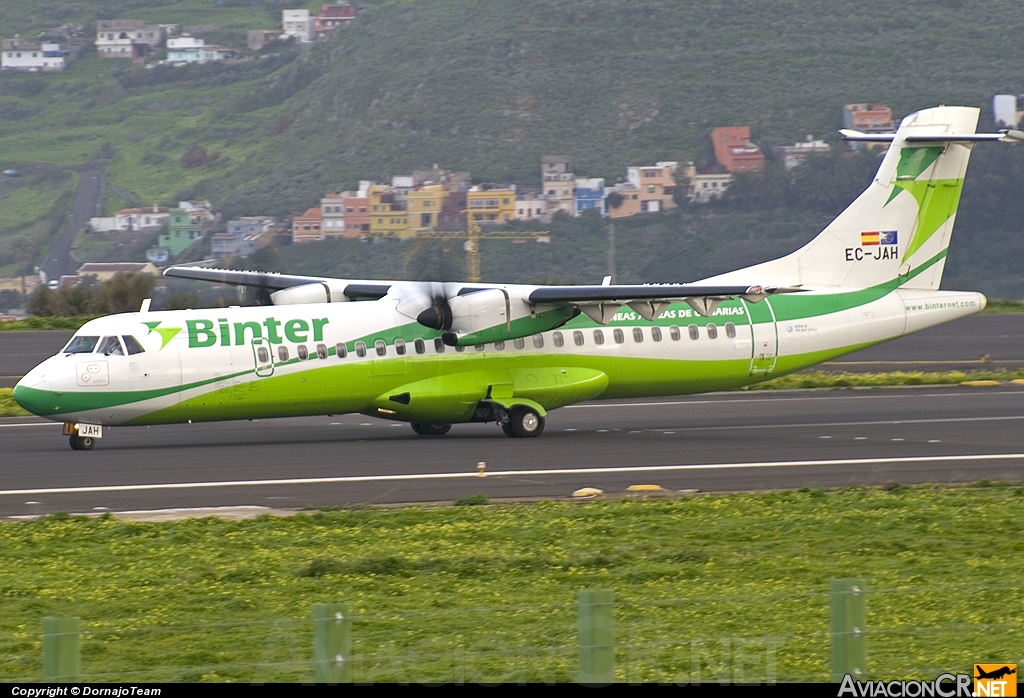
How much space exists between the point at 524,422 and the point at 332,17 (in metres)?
150

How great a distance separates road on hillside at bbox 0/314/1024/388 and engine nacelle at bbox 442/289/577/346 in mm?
17328

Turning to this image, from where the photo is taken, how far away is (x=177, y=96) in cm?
16775

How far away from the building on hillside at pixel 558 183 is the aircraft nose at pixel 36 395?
78133 mm

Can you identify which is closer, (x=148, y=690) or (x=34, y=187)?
(x=148, y=690)

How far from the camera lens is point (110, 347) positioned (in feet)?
76.4

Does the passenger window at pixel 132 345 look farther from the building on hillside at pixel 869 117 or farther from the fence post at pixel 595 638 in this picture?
the building on hillside at pixel 869 117

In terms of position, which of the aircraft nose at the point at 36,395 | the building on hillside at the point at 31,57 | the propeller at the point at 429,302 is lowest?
the aircraft nose at the point at 36,395

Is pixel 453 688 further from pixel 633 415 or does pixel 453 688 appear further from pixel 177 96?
pixel 177 96

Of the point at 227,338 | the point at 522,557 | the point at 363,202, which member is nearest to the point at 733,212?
the point at 363,202

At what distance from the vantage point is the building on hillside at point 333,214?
87419 millimetres

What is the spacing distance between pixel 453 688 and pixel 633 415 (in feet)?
76.2

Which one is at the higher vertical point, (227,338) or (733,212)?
(733,212)

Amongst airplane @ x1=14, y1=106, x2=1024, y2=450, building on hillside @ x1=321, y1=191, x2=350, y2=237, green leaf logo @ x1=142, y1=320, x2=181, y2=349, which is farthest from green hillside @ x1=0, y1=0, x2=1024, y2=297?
green leaf logo @ x1=142, y1=320, x2=181, y2=349
